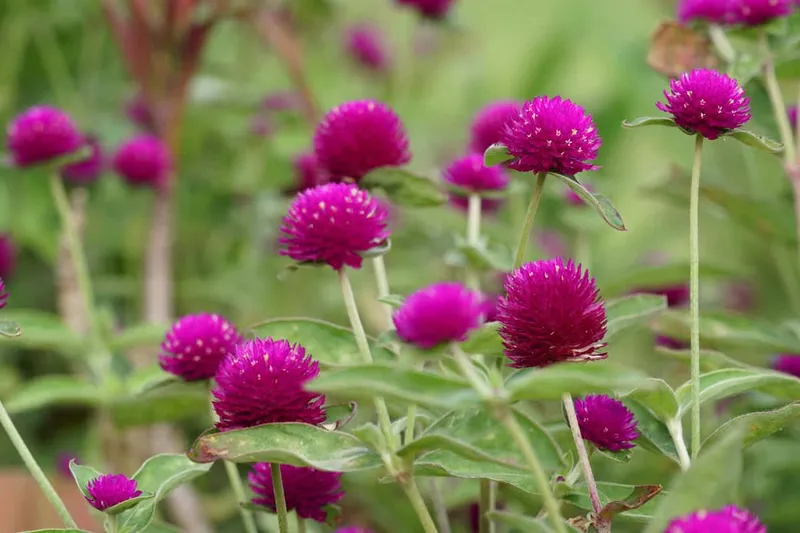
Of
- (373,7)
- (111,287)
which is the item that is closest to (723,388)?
(111,287)

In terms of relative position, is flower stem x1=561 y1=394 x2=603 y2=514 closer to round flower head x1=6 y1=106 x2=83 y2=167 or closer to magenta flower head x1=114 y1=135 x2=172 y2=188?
round flower head x1=6 y1=106 x2=83 y2=167

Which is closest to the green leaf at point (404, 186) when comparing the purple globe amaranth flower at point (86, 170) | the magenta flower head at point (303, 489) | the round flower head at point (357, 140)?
the round flower head at point (357, 140)

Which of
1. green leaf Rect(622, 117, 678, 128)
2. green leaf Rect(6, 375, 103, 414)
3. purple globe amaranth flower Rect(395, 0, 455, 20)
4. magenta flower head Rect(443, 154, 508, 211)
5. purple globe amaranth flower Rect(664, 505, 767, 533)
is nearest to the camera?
purple globe amaranth flower Rect(664, 505, 767, 533)

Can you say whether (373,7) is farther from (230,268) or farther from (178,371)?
(178,371)

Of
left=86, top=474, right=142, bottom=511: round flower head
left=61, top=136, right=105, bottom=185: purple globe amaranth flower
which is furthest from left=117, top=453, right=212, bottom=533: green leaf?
left=61, top=136, right=105, bottom=185: purple globe amaranth flower

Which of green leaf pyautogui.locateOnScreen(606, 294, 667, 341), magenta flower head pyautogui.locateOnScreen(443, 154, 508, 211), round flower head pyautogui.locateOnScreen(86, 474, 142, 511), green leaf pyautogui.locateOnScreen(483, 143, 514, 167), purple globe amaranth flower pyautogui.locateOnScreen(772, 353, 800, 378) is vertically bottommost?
purple globe amaranth flower pyautogui.locateOnScreen(772, 353, 800, 378)

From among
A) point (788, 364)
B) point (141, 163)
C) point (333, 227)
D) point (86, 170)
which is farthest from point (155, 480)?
point (86, 170)
